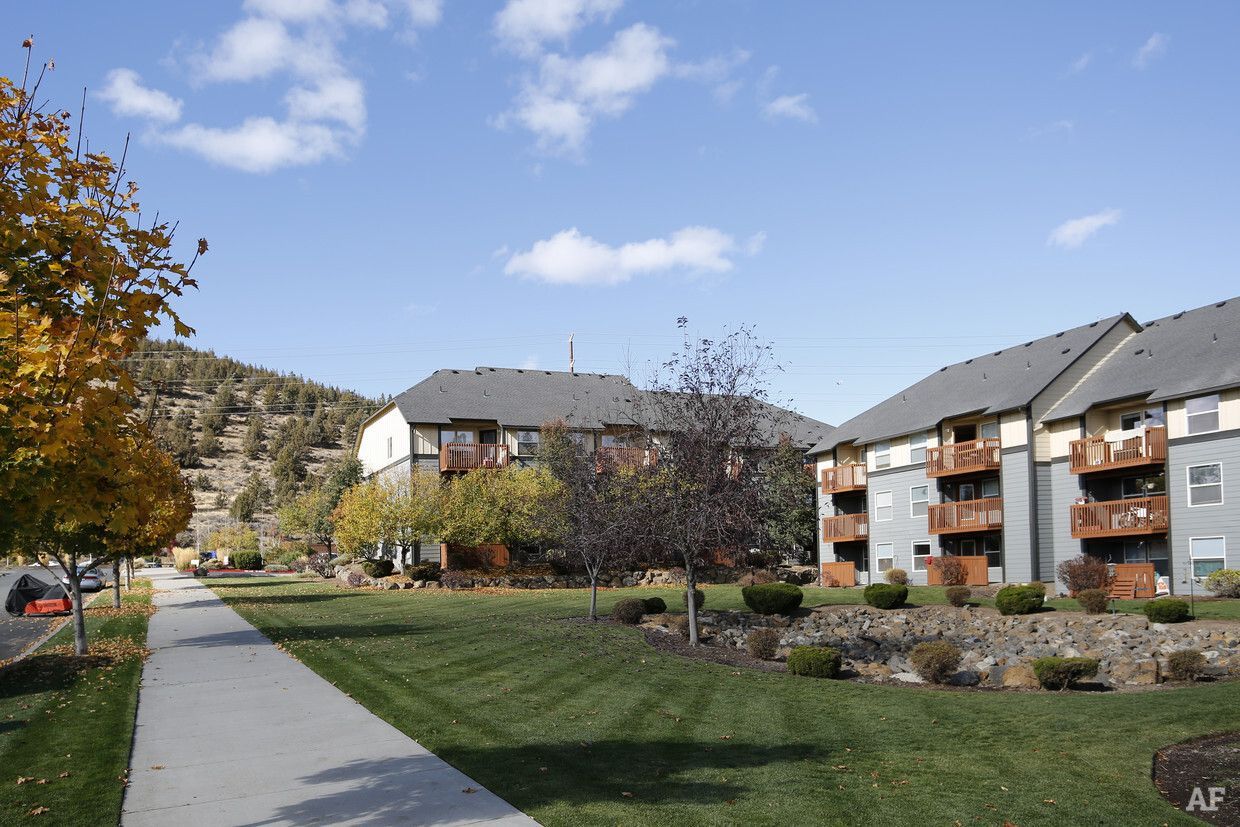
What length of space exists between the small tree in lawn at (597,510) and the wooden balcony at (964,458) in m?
16.4

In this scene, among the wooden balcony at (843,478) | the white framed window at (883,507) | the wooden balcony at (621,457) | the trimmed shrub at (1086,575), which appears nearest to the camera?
the wooden balcony at (621,457)

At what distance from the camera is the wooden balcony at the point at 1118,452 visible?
102ft

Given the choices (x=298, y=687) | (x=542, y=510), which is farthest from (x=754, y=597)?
(x=298, y=687)

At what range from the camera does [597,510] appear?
25.2 metres

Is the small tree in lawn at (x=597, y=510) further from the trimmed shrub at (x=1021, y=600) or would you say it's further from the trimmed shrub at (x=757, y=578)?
the trimmed shrub at (x=757, y=578)

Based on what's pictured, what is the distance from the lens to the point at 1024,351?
4053 cm

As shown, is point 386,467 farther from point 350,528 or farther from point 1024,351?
point 1024,351

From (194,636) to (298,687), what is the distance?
32.1 ft

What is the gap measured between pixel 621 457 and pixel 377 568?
22.3 m

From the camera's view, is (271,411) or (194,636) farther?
(271,411)

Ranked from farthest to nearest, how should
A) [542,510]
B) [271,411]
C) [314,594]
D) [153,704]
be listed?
[271,411], [314,594], [542,510], [153,704]

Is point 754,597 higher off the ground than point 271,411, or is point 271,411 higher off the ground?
point 271,411

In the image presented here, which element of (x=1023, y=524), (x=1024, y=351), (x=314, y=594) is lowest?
(x=314, y=594)

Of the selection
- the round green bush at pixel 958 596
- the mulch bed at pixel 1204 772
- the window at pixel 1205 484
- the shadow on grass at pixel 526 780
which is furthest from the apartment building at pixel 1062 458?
the shadow on grass at pixel 526 780
